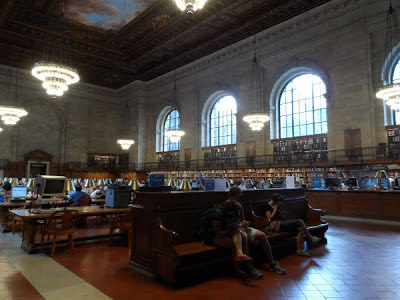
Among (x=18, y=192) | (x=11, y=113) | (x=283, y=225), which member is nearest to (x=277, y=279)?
(x=283, y=225)

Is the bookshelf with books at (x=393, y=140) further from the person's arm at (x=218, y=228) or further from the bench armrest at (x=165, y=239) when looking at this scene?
the bench armrest at (x=165, y=239)

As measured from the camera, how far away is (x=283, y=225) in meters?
4.66

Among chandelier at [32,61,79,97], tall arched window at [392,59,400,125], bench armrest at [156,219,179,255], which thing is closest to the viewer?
bench armrest at [156,219,179,255]

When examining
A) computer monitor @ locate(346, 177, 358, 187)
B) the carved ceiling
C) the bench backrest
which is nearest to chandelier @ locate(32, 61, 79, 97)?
the carved ceiling

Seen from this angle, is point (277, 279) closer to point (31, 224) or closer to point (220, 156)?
point (31, 224)

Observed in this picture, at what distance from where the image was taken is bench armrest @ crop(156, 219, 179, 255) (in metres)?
3.35

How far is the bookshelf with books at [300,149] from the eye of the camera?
12.1m

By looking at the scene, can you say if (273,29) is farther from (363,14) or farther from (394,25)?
(394,25)

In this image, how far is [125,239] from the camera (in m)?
5.82

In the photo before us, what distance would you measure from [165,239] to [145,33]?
13.1 m

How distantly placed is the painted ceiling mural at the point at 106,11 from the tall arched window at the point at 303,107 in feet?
24.1

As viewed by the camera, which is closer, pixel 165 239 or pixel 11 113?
pixel 165 239

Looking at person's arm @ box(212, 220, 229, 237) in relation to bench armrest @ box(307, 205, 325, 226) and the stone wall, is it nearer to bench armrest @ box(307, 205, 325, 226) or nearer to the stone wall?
bench armrest @ box(307, 205, 325, 226)

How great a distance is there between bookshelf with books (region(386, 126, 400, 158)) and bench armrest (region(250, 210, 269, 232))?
7.64m
